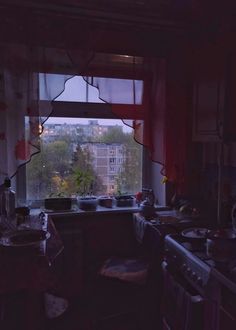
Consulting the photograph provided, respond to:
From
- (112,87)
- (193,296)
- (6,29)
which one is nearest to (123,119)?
(112,87)

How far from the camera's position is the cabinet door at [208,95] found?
1.94 metres

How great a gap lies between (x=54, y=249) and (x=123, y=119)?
1.29 meters

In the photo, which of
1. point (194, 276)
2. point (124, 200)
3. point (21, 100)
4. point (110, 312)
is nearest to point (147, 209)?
point (124, 200)

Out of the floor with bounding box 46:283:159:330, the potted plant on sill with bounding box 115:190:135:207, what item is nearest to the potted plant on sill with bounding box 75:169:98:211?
the potted plant on sill with bounding box 115:190:135:207

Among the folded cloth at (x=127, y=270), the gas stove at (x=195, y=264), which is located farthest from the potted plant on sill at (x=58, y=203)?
the gas stove at (x=195, y=264)

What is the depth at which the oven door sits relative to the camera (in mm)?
1441

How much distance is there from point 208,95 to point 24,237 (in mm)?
1434

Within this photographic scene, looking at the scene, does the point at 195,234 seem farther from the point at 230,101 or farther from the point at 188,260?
the point at 230,101

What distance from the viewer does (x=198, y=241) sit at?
5.74 ft

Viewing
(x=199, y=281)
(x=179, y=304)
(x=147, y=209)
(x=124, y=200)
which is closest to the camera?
(x=199, y=281)

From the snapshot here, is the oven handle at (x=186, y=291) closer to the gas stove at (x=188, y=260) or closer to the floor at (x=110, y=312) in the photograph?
the gas stove at (x=188, y=260)

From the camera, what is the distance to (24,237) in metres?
1.63

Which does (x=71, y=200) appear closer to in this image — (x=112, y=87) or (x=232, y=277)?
(x=112, y=87)

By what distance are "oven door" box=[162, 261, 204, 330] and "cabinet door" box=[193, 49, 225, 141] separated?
2.94ft
